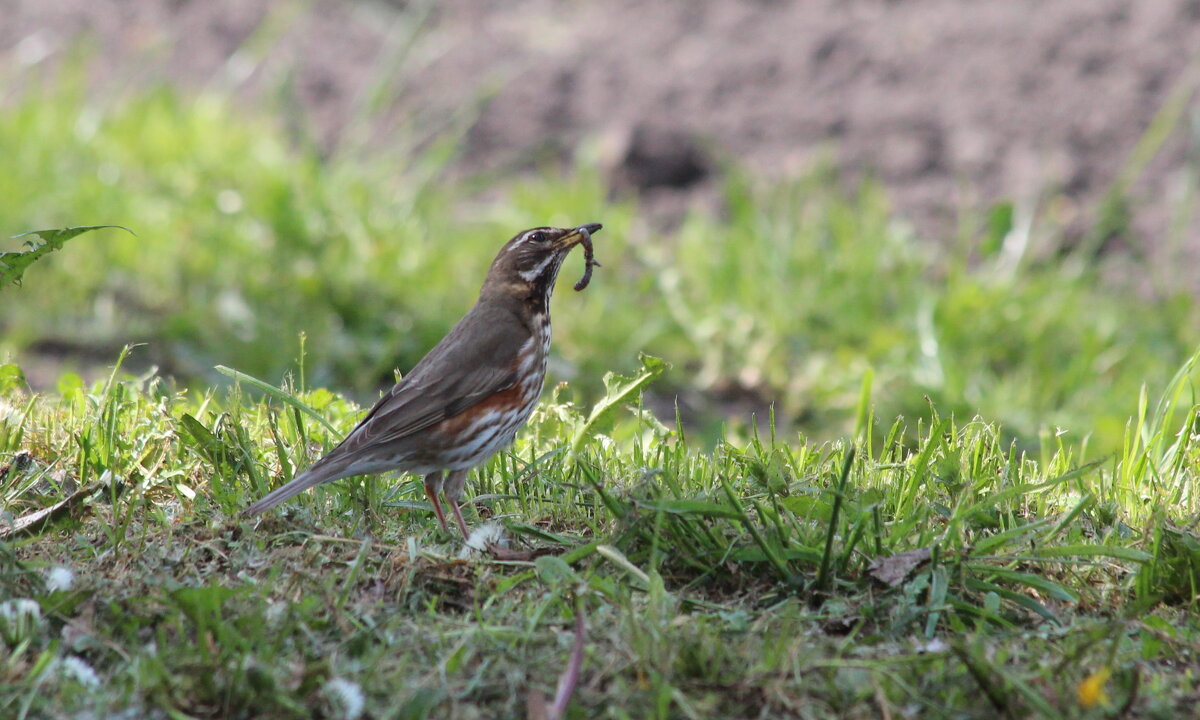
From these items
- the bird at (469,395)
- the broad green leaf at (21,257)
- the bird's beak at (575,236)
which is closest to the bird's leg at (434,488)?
the bird at (469,395)

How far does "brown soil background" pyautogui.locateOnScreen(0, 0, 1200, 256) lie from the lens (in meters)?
8.91

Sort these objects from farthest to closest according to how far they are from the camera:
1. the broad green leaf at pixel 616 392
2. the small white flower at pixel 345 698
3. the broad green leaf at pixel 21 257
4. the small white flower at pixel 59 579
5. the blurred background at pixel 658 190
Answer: the blurred background at pixel 658 190 → the broad green leaf at pixel 616 392 → the broad green leaf at pixel 21 257 → the small white flower at pixel 59 579 → the small white flower at pixel 345 698

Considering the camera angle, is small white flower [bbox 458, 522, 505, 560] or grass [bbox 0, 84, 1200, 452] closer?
small white flower [bbox 458, 522, 505, 560]

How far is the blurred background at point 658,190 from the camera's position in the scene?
7223mm

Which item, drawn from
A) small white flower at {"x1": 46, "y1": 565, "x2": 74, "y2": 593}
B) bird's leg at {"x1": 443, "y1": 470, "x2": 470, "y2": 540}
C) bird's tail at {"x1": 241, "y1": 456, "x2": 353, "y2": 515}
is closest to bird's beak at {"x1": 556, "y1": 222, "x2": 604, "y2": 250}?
bird's leg at {"x1": 443, "y1": 470, "x2": 470, "y2": 540}

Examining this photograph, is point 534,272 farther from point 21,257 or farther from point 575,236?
point 21,257

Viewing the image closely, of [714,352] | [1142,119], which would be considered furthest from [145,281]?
[1142,119]

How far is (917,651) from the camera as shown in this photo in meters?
3.37

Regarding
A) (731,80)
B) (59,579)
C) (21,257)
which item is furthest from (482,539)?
(731,80)

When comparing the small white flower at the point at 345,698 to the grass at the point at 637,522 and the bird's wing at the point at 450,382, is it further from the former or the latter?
the bird's wing at the point at 450,382

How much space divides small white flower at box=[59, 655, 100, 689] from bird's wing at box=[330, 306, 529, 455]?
3.72 ft

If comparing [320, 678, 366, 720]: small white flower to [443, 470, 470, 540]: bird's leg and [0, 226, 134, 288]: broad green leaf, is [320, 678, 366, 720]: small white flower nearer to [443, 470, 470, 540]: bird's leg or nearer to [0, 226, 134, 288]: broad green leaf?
[443, 470, 470, 540]: bird's leg

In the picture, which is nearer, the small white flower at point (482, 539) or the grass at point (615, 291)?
the small white flower at point (482, 539)

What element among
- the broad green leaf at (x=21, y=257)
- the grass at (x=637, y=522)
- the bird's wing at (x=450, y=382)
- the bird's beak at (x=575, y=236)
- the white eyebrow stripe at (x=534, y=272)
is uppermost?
the broad green leaf at (x=21, y=257)
